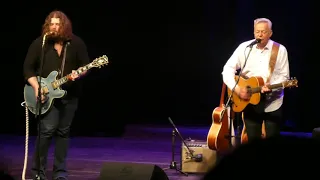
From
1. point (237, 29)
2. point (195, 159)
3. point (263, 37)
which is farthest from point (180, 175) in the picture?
point (237, 29)

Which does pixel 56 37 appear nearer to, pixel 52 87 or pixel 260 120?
pixel 52 87

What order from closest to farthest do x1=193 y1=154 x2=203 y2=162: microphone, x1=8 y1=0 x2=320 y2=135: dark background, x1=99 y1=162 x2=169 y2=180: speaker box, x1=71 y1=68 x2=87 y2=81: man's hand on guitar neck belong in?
x1=99 y1=162 x2=169 y2=180: speaker box, x1=71 y1=68 x2=87 y2=81: man's hand on guitar neck, x1=193 y1=154 x2=203 y2=162: microphone, x1=8 y1=0 x2=320 y2=135: dark background

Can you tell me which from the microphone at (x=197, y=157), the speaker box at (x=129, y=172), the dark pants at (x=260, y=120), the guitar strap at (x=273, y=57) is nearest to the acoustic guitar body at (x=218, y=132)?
the microphone at (x=197, y=157)

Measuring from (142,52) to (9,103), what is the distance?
10.0ft

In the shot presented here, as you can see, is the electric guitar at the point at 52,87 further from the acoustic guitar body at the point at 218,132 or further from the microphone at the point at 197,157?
the microphone at the point at 197,157

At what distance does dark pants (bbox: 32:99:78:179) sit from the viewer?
5.48 meters

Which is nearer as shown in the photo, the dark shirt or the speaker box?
the speaker box

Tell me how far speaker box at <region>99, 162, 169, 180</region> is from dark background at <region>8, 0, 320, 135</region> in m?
6.72

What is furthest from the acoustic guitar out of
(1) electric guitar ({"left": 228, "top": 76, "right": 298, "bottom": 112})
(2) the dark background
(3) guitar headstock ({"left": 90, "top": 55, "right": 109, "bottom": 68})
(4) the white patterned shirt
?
(2) the dark background

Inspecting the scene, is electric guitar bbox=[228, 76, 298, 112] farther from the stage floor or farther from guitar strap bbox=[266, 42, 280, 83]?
the stage floor

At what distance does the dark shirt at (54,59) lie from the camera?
5.51 m

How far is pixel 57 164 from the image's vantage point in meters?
5.62

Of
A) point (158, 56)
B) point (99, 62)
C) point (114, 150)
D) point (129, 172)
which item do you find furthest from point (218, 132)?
point (158, 56)

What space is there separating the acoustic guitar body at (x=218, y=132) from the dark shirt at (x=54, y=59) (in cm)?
175
